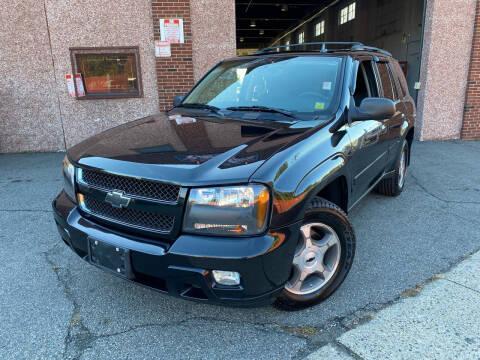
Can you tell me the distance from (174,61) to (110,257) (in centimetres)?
605

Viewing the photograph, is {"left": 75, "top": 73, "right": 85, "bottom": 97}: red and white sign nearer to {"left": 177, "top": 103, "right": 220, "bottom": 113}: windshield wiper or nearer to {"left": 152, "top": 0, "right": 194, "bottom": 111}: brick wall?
{"left": 152, "top": 0, "right": 194, "bottom": 111}: brick wall

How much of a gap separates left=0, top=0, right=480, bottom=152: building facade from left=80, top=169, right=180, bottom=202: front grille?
556 cm

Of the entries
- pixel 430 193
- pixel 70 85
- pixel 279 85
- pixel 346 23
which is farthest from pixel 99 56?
pixel 346 23

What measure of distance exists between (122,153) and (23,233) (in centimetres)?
227

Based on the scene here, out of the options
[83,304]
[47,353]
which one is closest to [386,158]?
[83,304]

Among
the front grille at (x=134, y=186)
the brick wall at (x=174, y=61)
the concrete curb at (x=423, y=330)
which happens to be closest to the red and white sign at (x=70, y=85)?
the brick wall at (x=174, y=61)

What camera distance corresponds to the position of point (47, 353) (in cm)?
214

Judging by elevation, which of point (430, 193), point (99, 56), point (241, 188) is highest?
point (99, 56)

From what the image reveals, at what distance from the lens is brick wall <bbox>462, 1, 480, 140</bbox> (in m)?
8.18

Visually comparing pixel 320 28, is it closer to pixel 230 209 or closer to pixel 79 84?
pixel 79 84

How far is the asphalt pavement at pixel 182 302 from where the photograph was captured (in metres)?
2.19

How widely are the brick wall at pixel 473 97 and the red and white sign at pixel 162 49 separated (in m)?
6.86

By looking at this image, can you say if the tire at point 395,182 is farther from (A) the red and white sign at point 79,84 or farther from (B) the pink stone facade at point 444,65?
(A) the red and white sign at point 79,84

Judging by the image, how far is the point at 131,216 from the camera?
7.04 feet
